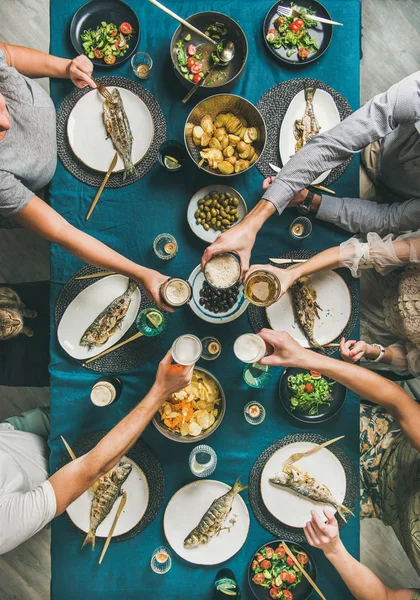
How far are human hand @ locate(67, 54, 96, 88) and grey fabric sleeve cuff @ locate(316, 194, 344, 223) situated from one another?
1088 millimetres

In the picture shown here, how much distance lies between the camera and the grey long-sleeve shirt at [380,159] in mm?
1731

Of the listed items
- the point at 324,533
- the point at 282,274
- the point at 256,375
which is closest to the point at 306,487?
the point at 324,533

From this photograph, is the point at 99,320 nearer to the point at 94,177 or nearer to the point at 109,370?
the point at 109,370

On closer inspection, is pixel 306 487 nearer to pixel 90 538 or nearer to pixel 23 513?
pixel 90 538

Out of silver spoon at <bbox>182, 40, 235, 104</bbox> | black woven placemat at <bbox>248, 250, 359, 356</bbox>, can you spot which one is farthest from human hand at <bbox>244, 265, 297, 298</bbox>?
silver spoon at <bbox>182, 40, 235, 104</bbox>

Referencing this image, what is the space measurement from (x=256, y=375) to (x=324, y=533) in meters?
0.68

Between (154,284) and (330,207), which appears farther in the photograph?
(330,207)

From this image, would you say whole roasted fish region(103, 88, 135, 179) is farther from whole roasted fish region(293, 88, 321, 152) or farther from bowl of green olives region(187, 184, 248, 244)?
whole roasted fish region(293, 88, 321, 152)

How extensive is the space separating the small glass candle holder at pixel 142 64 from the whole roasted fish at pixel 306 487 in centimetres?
183

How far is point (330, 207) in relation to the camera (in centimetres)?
197

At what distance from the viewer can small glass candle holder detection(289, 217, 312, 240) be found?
198cm

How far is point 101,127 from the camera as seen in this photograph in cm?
196

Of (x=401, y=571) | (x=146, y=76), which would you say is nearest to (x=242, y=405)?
(x=146, y=76)

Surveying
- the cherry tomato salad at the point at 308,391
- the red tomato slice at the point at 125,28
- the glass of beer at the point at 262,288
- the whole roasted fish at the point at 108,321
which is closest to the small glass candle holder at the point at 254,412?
the cherry tomato salad at the point at 308,391
